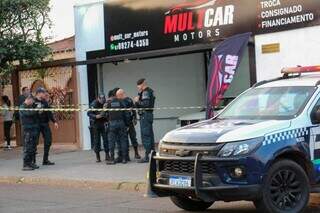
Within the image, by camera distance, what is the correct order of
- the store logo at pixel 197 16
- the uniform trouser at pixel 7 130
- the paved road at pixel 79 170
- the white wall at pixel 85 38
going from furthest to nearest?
the uniform trouser at pixel 7 130
the white wall at pixel 85 38
the store logo at pixel 197 16
the paved road at pixel 79 170

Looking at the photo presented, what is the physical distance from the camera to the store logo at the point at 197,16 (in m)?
16.2

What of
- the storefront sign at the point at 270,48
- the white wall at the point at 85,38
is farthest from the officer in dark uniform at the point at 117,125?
the white wall at the point at 85,38

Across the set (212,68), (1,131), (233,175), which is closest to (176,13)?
(212,68)

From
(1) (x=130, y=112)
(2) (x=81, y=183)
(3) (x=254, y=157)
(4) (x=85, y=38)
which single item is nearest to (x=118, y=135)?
(1) (x=130, y=112)

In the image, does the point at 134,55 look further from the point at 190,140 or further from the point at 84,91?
the point at 190,140

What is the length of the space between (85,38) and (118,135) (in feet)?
18.1

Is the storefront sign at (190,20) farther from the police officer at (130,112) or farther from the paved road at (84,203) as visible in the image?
the paved road at (84,203)

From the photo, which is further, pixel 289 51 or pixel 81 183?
pixel 289 51

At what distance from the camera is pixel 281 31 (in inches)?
594

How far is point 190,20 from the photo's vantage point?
1706 centimetres

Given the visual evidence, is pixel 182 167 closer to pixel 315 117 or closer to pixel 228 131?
pixel 228 131

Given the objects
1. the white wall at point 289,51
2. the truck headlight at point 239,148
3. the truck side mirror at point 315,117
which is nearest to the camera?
the truck headlight at point 239,148

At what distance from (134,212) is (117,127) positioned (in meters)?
5.38

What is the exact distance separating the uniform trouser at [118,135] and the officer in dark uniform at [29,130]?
1726 mm
